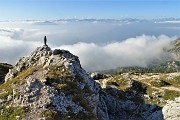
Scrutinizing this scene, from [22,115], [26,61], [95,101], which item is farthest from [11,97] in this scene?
[26,61]

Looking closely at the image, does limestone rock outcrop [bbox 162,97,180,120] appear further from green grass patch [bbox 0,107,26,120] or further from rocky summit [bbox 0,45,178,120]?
green grass patch [bbox 0,107,26,120]

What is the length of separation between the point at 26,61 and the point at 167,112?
38.3m

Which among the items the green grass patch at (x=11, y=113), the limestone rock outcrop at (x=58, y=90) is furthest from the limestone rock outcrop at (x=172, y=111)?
the green grass patch at (x=11, y=113)

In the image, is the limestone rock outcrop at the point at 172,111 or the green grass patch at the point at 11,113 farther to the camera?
the limestone rock outcrop at the point at 172,111

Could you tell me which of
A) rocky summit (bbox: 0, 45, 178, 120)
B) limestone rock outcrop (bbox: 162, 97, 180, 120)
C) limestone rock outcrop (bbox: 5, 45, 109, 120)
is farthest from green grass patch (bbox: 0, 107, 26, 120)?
limestone rock outcrop (bbox: 162, 97, 180, 120)

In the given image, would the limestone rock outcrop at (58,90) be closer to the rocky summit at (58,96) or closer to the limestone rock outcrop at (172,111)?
the rocky summit at (58,96)

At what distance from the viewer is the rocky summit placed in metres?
55.0

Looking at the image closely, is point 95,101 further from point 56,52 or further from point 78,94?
point 56,52

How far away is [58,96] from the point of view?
58.2m

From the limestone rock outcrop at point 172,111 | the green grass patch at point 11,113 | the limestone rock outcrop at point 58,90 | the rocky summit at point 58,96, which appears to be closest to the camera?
the green grass patch at point 11,113

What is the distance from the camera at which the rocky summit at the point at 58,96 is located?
55031 millimetres

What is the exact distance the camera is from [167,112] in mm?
68500

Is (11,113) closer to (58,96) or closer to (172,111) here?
(58,96)

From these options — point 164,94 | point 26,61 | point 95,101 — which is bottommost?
point 164,94
